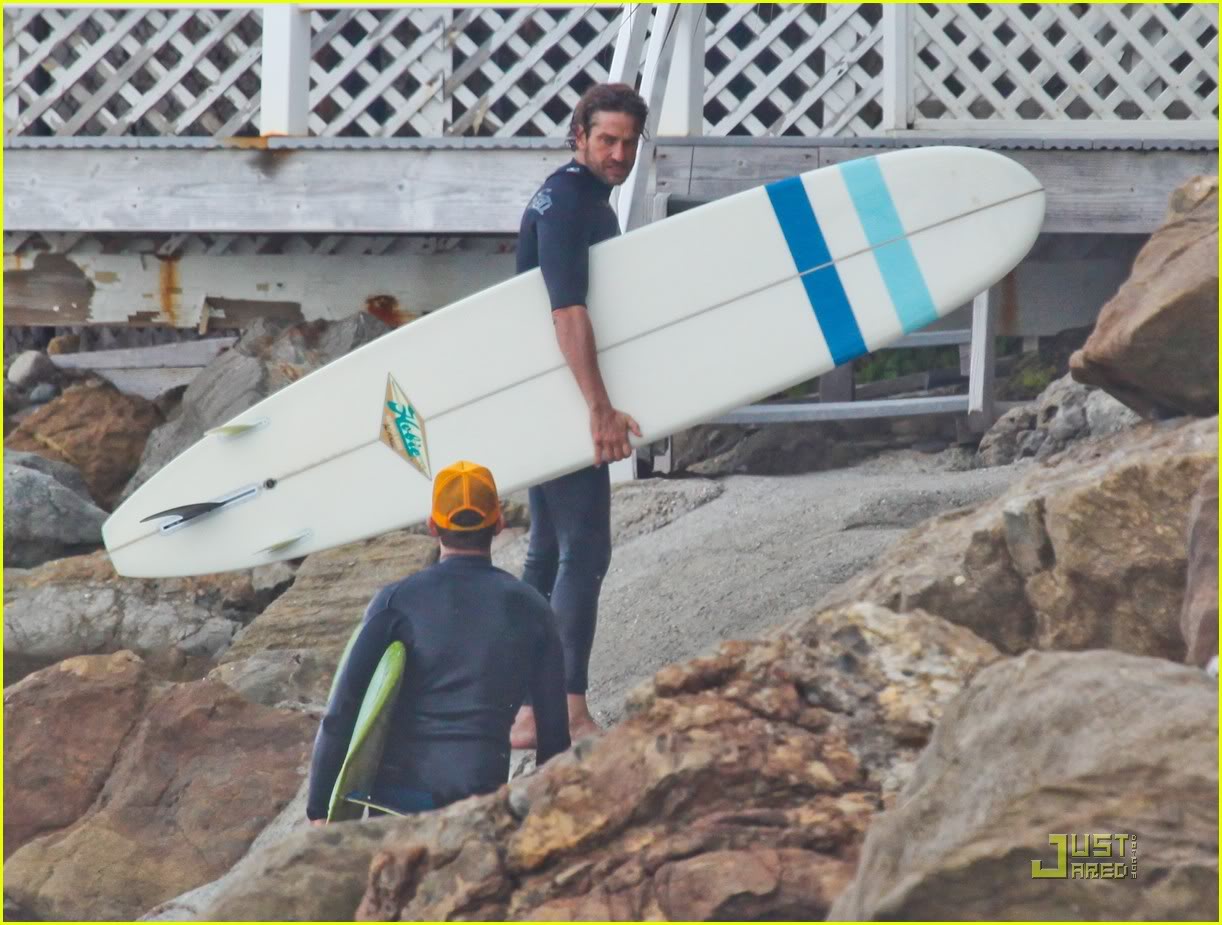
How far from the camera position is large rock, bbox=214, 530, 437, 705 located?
15.8ft

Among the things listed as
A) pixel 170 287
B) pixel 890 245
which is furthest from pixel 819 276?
pixel 170 287

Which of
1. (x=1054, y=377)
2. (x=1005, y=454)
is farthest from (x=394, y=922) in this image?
(x=1054, y=377)

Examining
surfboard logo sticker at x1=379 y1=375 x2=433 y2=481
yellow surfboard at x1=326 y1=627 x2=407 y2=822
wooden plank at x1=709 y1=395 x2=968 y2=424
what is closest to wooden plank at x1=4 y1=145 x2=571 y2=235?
wooden plank at x1=709 y1=395 x2=968 y2=424

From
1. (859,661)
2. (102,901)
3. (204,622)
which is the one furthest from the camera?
(204,622)

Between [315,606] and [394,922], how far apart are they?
10.4ft

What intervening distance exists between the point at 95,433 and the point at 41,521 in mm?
784

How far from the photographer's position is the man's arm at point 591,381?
389 cm

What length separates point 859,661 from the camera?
249 cm

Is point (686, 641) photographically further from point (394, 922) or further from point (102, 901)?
point (394, 922)

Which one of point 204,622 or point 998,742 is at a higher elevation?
point 998,742

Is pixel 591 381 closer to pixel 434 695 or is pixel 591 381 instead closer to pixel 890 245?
pixel 890 245

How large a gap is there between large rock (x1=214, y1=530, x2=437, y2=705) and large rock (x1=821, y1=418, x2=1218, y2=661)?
213cm

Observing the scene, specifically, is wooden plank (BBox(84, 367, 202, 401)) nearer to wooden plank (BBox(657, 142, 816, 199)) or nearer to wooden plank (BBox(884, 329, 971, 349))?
wooden plank (BBox(657, 142, 816, 199))

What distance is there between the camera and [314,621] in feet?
17.3
